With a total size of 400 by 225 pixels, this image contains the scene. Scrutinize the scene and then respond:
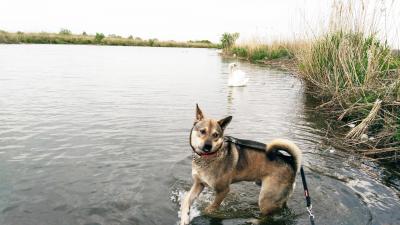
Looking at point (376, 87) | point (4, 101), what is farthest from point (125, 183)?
point (4, 101)

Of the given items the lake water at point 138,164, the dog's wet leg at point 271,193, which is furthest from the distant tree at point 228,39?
the dog's wet leg at point 271,193

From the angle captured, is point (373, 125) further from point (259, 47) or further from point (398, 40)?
point (259, 47)

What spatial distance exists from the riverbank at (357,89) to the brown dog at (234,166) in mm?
3627

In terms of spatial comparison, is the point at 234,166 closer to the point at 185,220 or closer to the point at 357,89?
the point at 185,220

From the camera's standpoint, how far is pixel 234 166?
5.65m

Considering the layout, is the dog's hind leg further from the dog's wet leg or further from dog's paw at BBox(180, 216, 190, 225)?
dog's paw at BBox(180, 216, 190, 225)

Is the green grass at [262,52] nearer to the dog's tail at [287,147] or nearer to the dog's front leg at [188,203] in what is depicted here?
the dog's tail at [287,147]

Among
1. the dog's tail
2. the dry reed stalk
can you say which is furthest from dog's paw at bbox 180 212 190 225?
the dry reed stalk

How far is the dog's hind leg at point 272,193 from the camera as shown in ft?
18.2

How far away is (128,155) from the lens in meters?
8.09

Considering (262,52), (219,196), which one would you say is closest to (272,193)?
(219,196)

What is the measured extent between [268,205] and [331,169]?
2.75m

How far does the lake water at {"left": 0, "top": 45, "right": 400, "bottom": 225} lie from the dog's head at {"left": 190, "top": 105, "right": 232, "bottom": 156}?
1.15 meters

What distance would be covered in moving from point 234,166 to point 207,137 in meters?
0.73
